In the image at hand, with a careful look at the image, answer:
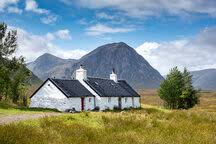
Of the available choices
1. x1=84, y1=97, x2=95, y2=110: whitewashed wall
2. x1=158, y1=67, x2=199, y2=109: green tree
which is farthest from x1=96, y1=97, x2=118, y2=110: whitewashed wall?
x1=158, y1=67, x2=199, y2=109: green tree

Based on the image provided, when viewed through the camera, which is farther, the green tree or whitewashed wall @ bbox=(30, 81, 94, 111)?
the green tree

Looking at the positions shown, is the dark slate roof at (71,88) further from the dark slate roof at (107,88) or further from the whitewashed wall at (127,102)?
the whitewashed wall at (127,102)

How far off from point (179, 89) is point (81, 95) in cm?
1914

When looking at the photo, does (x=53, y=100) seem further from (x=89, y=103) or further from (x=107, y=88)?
(x=107, y=88)

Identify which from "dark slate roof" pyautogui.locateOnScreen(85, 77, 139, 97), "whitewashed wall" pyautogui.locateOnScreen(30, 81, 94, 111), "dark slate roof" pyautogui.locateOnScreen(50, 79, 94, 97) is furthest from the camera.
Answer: "dark slate roof" pyautogui.locateOnScreen(85, 77, 139, 97)

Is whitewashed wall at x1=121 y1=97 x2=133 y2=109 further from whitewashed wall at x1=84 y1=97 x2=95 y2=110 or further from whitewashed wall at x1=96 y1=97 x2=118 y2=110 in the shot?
whitewashed wall at x1=84 y1=97 x2=95 y2=110

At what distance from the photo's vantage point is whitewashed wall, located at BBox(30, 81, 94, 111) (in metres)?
55.6

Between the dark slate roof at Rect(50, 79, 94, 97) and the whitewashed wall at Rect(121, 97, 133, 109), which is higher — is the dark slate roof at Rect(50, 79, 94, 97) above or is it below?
above

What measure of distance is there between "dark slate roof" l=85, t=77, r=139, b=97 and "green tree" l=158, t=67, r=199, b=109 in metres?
6.89

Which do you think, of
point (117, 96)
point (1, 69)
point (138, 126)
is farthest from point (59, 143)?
point (117, 96)

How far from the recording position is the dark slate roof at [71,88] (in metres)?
56.5

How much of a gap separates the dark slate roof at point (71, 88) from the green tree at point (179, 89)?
15213mm

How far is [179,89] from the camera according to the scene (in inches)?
2699

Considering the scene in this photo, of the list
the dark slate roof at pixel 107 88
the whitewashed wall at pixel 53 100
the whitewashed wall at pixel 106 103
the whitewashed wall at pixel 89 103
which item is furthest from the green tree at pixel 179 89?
the whitewashed wall at pixel 53 100
